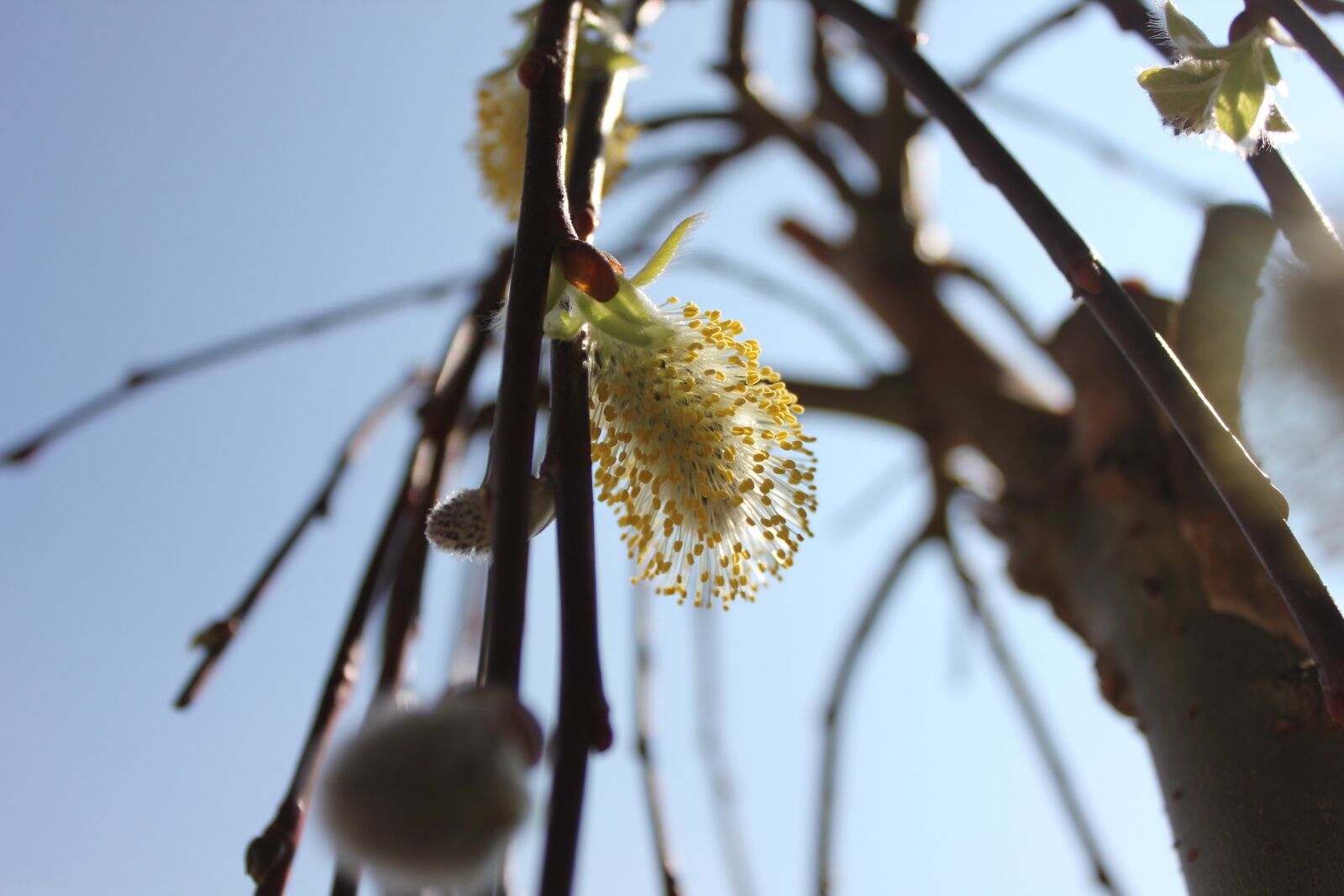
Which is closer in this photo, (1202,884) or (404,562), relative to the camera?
(1202,884)

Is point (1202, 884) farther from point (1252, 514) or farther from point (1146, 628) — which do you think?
point (1252, 514)

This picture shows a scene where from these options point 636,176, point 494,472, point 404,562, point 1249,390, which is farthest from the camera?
point 636,176

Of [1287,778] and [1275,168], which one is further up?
[1275,168]

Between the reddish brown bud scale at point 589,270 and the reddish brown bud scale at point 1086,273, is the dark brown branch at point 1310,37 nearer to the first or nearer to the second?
the reddish brown bud scale at point 1086,273

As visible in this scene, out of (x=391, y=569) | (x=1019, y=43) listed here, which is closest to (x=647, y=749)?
(x=391, y=569)

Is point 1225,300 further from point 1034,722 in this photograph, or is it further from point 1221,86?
point 1034,722

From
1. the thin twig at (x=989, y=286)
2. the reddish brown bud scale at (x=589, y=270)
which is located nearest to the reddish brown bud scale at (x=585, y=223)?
the reddish brown bud scale at (x=589, y=270)

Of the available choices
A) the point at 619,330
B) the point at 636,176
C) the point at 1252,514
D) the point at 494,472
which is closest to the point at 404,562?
the point at 619,330
